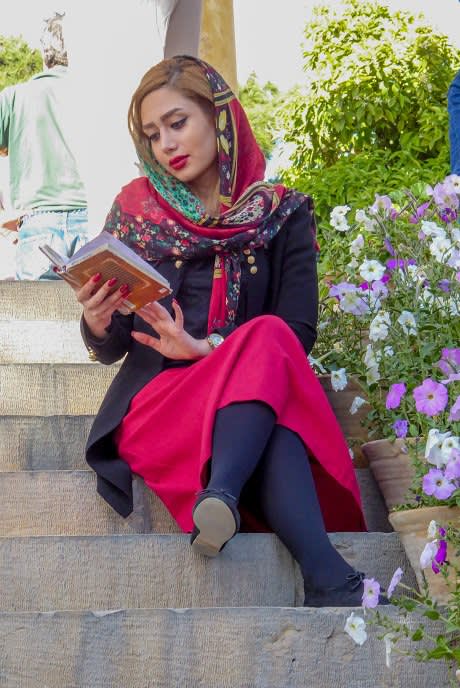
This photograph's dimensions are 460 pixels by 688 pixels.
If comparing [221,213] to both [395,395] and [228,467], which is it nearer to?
[395,395]

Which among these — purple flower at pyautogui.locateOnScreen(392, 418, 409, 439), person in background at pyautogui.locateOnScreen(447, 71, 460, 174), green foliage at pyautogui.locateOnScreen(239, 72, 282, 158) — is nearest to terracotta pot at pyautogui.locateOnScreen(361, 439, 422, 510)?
purple flower at pyautogui.locateOnScreen(392, 418, 409, 439)

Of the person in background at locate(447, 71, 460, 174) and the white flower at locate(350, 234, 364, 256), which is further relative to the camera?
the person in background at locate(447, 71, 460, 174)

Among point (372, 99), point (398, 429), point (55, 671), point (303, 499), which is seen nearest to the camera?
point (55, 671)

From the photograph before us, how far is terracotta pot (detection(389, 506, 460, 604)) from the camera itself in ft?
8.29

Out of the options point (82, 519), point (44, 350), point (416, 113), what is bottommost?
point (416, 113)

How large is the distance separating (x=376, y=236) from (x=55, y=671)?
1598 mm

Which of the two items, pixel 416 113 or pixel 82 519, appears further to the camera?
pixel 416 113

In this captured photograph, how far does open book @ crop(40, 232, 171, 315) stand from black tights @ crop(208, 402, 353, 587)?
30cm

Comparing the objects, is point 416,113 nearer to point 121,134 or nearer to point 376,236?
point 121,134

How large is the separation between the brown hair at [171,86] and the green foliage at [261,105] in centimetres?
1124

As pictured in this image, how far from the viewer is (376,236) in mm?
3441

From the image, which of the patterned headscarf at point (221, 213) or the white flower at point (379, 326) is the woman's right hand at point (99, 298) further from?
the white flower at point (379, 326)

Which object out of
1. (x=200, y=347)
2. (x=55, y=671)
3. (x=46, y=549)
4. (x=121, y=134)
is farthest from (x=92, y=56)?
(x=55, y=671)

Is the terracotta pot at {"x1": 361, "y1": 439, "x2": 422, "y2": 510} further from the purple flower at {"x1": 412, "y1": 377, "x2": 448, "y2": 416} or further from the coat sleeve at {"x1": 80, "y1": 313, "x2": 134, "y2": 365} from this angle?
the coat sleeve at {"x1": 80, "y1": 313, "x2": 134, "y2": 365}
